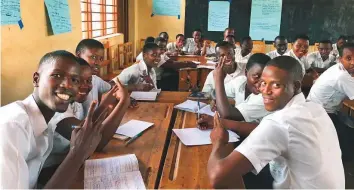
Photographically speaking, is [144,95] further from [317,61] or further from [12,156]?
[317,61]

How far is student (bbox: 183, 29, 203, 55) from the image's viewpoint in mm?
5969

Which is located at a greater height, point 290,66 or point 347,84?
point 290,66

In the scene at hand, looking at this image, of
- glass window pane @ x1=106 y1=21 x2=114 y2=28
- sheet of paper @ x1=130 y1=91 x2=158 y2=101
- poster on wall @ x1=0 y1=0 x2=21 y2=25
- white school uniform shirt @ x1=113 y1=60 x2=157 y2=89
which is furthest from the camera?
glass window pane @ x1=106 y1=21 x2=114 y2=28

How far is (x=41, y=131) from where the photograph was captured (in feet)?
3.85

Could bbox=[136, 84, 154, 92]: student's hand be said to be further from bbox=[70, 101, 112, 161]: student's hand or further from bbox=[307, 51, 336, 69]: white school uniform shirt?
bbox=[307, 51, 336, 69]: white school uniform shirt

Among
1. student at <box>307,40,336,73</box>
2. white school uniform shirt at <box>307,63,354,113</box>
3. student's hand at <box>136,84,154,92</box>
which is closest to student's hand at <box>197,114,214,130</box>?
student's hand at <box>136,84,154,92</box>

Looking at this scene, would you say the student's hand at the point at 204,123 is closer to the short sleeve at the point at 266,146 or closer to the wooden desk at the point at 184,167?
the wooden desk at the point at 184,167

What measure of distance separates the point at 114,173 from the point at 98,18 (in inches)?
162

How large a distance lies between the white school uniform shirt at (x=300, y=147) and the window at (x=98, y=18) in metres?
3.58

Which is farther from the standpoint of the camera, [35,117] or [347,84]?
[347,84]

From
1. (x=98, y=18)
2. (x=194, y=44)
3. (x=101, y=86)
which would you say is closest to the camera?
(x=101, y=86)

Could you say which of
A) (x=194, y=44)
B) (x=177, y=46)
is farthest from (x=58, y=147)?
(x=194, y=44)

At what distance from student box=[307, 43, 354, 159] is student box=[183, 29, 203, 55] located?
3287 mm

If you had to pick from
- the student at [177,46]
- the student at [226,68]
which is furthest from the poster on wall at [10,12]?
the student at [177,46]
